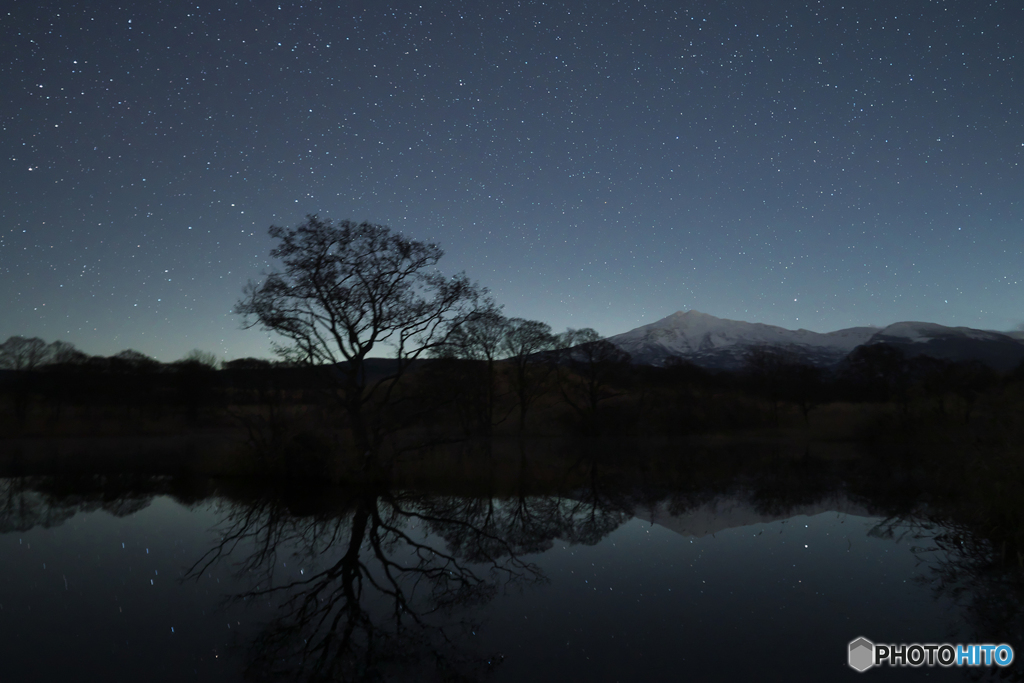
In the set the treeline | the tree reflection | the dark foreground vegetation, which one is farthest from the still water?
the treeline

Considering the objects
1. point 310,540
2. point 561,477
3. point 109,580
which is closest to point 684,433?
point 561,477

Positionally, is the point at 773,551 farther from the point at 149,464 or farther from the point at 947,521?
the point at 149,464

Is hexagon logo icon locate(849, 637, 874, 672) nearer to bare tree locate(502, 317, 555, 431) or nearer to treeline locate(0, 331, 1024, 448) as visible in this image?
treeline locate(0, 331, 1024, 448)

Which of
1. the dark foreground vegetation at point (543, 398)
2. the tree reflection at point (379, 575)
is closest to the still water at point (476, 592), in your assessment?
the tree reflection at point (379, 575)

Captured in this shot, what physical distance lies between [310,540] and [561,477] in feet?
40.6

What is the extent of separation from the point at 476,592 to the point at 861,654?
15.0ft

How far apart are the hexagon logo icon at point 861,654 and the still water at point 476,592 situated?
0.11 meters

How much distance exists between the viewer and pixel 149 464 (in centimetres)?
2547

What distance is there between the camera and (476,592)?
25.3 feet

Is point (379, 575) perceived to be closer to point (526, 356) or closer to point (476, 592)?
point (476, 592)

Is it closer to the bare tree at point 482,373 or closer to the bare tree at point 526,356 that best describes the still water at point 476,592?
the bare tree at point 482,373

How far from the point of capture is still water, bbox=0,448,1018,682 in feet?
17.9

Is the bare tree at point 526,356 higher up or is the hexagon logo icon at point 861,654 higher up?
the bare tree at point 526,356

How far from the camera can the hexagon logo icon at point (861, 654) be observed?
546 cm
